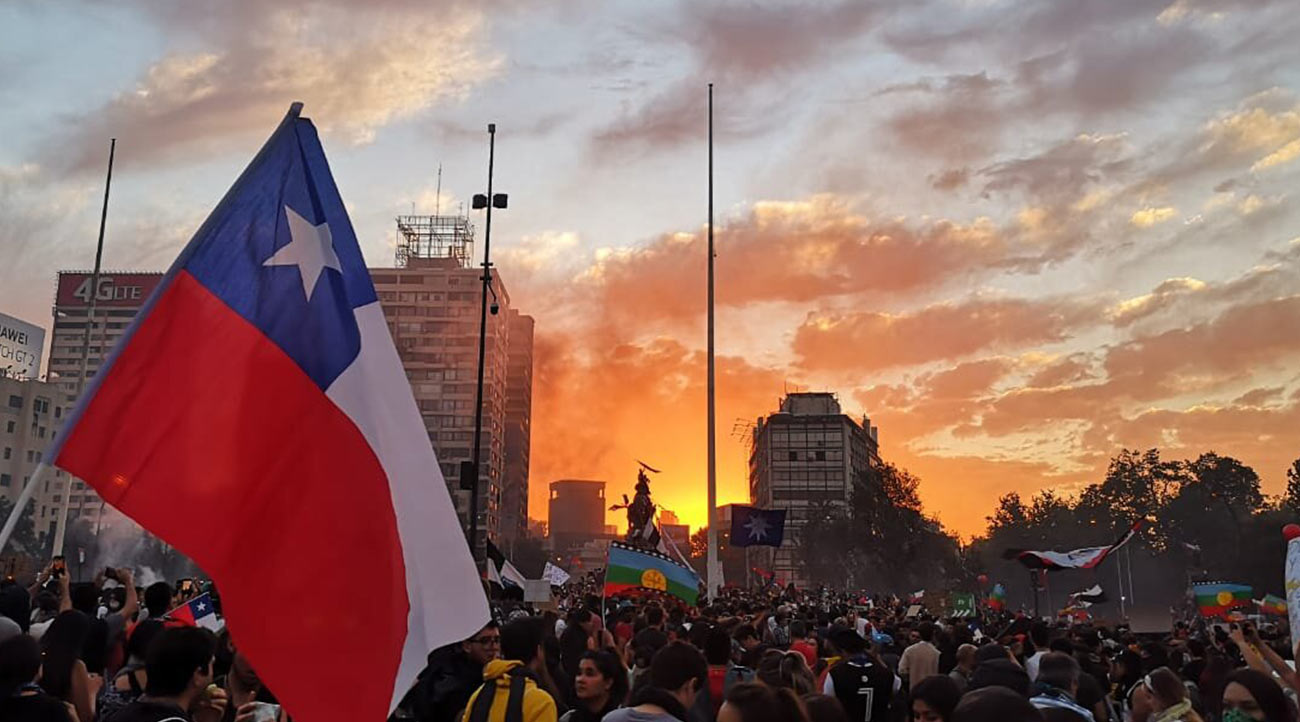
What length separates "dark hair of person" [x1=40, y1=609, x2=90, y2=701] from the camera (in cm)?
530

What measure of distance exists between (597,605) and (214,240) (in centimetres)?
1616

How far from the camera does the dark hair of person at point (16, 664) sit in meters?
4.33

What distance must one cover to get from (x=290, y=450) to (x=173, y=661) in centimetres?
128

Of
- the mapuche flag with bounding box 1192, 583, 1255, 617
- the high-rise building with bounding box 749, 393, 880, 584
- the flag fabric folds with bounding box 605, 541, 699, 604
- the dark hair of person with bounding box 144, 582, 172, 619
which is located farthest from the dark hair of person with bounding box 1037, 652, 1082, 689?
the high-rise building with bounding box 749, 393, 880, 584

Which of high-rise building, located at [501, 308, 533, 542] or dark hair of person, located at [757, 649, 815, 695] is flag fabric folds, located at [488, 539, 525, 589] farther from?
high-rise building, located at [501, 308, 533, 542]

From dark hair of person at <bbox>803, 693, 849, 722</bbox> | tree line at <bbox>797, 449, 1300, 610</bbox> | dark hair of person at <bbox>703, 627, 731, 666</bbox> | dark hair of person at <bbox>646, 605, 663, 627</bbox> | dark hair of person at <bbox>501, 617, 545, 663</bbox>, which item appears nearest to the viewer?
dark hair of person at <bbox>803, 693, 849, 722</bbox>

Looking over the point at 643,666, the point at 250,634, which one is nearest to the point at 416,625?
the point at 250,634

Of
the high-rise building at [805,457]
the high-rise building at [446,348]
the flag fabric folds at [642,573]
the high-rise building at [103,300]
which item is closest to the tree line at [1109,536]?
the high-rise building at [805,457]

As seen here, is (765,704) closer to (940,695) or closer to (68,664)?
(940,695)

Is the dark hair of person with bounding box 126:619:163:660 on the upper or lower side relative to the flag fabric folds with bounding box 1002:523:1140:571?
lower

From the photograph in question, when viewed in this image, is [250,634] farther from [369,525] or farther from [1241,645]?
[1241,645]

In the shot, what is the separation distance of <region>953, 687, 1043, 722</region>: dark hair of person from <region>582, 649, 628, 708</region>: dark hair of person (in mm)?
3542

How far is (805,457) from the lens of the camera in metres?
136

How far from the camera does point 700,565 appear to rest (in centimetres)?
14200
